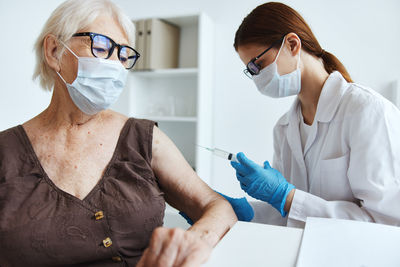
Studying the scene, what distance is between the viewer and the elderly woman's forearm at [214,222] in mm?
869

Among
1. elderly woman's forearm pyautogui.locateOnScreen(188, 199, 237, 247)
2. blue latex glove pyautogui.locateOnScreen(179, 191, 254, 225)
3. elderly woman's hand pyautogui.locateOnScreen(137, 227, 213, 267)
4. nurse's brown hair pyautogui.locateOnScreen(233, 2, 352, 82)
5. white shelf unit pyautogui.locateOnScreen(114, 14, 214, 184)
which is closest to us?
elderly woman's hand pyautogui.locateOnScreen(137, 227, 213, 267)

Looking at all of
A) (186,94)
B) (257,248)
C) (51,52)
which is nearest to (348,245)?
(257,248)

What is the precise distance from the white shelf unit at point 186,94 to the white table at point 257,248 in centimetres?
216

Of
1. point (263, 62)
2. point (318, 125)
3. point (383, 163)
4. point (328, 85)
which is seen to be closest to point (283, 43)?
point (263, 62)

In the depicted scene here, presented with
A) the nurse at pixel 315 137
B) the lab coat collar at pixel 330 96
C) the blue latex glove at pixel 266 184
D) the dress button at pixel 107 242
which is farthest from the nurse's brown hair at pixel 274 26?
the dress button at pixel 107 242

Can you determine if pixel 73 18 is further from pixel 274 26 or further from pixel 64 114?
pixel 274 26

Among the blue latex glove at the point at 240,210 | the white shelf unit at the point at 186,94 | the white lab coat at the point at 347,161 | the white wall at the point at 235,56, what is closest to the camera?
the white lab coat at the point at 347,161

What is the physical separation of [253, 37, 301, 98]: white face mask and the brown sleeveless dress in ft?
2.18

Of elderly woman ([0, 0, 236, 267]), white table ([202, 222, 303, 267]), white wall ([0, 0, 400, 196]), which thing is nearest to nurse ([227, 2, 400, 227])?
elderly woman ([0, 0, 236, 267])

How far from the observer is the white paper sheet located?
0.60m

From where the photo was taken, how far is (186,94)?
10.9 feet

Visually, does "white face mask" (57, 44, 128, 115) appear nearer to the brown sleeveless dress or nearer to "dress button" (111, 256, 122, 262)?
the brown sleeveless dress

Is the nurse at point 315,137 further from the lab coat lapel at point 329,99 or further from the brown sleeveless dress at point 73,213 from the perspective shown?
the brown sleeveless dress at point 73,213

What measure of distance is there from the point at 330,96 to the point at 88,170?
94cm
